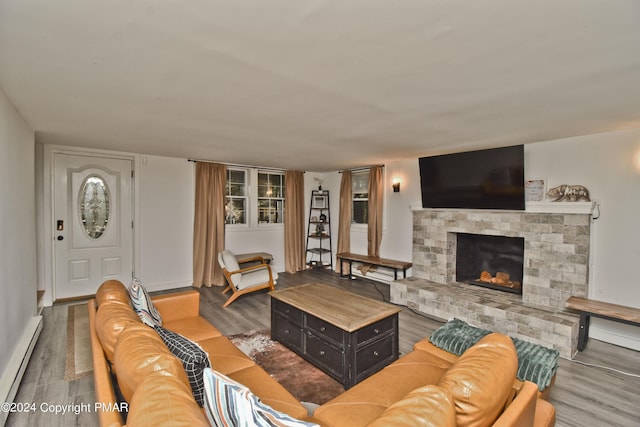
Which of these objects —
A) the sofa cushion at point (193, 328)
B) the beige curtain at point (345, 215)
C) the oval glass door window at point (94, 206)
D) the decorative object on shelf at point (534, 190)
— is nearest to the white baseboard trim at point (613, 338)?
the decorative object on shelf at point (534, 190)

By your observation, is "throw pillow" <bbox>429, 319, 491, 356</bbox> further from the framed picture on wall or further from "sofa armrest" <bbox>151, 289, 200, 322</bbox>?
the framed picture on wall

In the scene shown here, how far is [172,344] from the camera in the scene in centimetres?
156

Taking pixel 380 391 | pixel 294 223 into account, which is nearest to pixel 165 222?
pixel 294 223

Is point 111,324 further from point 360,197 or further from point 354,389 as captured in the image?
point 360,197

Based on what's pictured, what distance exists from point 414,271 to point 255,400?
441 centimetres

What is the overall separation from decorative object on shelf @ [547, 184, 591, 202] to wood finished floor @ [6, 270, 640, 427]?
161 centimetres

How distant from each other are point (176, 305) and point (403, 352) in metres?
2.25

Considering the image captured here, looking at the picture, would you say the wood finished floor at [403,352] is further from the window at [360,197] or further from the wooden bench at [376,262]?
the window at [360,197]

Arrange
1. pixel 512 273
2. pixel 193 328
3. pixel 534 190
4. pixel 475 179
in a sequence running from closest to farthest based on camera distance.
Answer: pixel 193 328
pixel 534 190
pixel 475 179
pixel 512 273

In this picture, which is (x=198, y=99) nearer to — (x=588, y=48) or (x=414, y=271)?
(x=588, y=48)

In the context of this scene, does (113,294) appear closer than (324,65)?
No

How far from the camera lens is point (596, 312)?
A: 2.96 meters

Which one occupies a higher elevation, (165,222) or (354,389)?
(165,222)

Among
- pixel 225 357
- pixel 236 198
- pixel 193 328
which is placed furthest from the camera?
pixel 236 198
